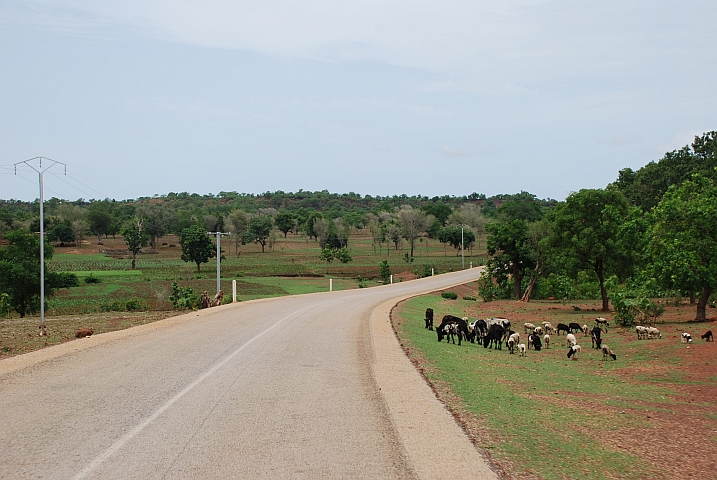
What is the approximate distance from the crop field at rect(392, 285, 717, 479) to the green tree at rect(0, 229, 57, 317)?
3801cm

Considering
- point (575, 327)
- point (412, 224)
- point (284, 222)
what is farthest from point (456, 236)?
point (575, 327)

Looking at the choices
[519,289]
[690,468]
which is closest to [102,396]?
[690,468]

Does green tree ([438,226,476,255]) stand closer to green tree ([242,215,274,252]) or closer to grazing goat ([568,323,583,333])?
green tree ([242,215,274,252])

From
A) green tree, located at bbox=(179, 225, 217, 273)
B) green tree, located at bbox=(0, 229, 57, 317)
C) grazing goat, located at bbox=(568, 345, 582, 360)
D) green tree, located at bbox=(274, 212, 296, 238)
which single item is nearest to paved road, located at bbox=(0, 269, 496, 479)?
grazing goat, located at bbox=(568, 345, 582, 360)

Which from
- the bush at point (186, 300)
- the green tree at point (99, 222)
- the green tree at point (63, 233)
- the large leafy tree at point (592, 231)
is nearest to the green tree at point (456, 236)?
the green tree at point (99, 222)

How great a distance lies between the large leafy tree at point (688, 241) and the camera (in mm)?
25078

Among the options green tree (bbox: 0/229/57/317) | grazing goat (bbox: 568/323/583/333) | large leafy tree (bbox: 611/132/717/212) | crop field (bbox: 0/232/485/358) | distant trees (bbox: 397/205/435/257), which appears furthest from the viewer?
distant trees (bbox: 397/205/435/257)

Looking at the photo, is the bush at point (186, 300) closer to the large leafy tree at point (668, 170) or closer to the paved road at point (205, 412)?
the paved road at point (205, 412)

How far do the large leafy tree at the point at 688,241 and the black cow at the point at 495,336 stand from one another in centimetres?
892

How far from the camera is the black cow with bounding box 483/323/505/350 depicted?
21.1 meters

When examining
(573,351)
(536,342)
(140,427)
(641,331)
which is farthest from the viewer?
(641,331)

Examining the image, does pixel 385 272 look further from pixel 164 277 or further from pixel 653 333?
pixel 653 333

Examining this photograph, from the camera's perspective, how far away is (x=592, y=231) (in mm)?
35094

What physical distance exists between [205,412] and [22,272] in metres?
45.5
